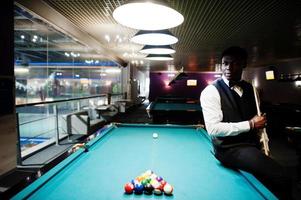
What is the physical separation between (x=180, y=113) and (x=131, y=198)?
5208mm

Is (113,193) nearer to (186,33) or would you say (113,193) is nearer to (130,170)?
(130,170)

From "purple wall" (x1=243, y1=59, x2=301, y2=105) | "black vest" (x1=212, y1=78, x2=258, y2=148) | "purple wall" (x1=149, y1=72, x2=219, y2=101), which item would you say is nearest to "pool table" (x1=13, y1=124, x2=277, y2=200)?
"black vest" (x1=212, y1=78, x2=258, y2=148)

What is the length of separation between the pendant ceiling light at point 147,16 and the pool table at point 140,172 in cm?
122

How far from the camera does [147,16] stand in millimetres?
1812

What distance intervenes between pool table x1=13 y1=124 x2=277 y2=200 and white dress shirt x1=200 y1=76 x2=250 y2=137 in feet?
0.96

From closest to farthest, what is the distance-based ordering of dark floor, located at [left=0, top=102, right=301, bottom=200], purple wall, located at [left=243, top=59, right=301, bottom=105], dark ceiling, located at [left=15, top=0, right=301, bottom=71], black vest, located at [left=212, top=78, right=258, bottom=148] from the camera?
dark floor, located at [left=0, top=102, right=301, bottom=200] → black vest, located at [left=212, top=78, right=258, bottom=148] → dark ceiling, located at [left=15, top=0, right=301, bottom=71] → purple wall, located at [left=243, top=59, right=301, bottom=105]

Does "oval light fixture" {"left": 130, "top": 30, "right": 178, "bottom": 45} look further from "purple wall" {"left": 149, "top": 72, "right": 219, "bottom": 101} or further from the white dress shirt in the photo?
"purple wall" {"left": 149, "top": 72, "right": 219, "bottom": 101}

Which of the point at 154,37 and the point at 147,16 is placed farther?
the point at 154,37

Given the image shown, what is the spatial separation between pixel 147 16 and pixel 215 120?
3.69 ft

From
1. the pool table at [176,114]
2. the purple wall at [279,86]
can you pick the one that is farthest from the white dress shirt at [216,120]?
the purple wall at [279,86]

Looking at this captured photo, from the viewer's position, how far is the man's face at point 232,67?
7.40 feet

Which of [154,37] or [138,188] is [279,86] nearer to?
[154,37]

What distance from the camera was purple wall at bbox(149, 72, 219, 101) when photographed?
1767 cm

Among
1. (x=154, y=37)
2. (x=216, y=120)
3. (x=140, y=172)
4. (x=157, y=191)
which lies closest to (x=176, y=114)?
(x=154, y=37)
